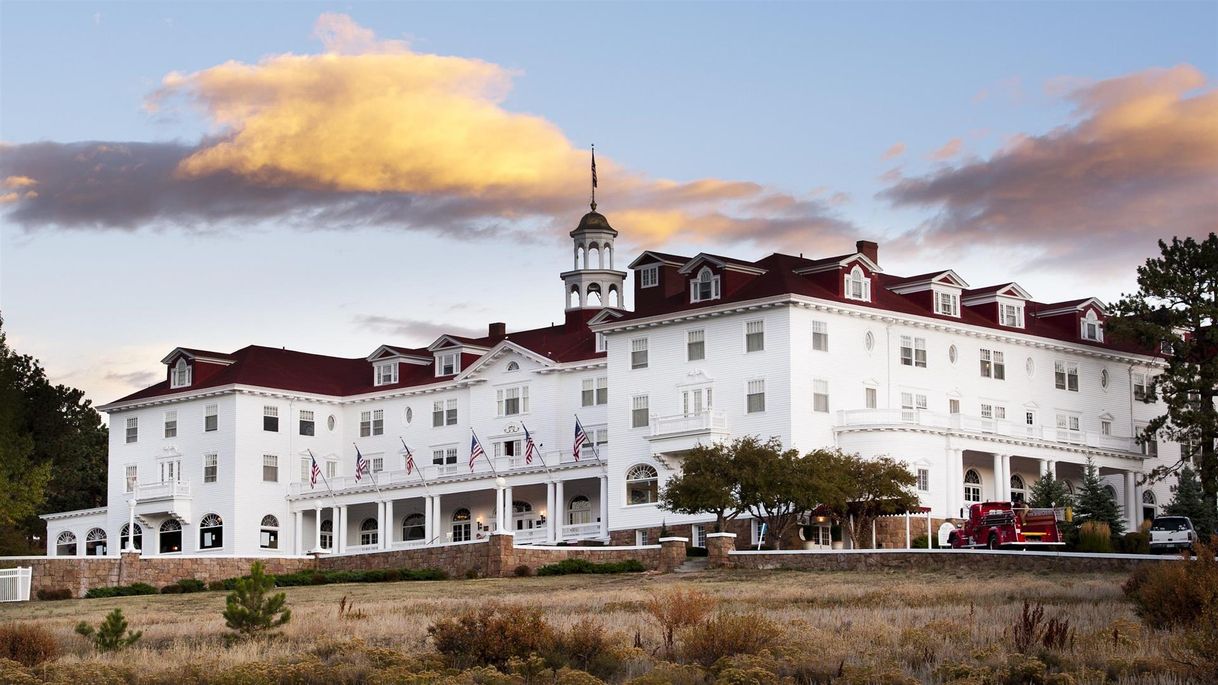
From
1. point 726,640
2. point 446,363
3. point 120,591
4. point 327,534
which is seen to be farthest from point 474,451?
point 726,640

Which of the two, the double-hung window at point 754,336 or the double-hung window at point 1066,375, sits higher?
the double-hung window at point 754,336

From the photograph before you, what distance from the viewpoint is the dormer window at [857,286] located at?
8231cm

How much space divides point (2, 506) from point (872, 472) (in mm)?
35464

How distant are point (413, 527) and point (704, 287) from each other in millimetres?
22634

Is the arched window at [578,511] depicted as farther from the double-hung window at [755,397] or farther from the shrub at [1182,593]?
Answer: the shrub at [1182,593]

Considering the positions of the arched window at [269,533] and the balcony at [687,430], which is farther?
the arched window at [269,533]

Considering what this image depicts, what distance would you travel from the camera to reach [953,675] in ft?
100

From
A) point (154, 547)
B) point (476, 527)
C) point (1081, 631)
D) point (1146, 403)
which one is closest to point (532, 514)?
point (476, 527)

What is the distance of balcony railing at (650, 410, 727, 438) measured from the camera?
80.5 m

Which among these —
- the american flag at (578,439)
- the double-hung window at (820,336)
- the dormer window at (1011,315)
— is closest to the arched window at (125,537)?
the american flag at (578,439)

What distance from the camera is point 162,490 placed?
323 feet

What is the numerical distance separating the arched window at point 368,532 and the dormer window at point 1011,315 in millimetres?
31369

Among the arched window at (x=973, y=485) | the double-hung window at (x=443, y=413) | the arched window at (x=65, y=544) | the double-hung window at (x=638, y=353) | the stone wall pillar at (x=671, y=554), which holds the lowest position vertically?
the stone wall pillar at (x=671, y=554)

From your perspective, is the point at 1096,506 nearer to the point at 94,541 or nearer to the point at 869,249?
the point at 869,249
